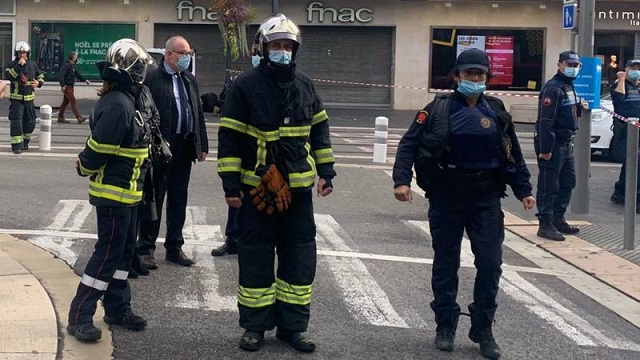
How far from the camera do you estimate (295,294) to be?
6.22 metres

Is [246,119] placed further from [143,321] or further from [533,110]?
[533,110]

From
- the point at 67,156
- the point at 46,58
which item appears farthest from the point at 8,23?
the point at 67,156

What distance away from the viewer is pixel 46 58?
33.8 meters

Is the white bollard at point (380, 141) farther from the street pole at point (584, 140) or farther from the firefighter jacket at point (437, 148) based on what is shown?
the firefighter jacket at point (437, 148)

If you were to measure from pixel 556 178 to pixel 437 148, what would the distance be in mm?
4555

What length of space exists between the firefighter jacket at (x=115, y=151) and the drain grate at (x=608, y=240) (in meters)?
5.44

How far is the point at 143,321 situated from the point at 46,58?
28918mm

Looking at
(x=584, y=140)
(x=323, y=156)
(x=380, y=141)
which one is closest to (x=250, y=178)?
(x=323, y=156)

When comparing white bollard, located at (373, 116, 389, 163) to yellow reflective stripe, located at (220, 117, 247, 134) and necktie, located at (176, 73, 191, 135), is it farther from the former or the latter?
yellow reflective stripe, located at (220, 117, 247, 134)

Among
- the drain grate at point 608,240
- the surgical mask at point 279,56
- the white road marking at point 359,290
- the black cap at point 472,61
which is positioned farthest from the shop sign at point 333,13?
the surgical mask at point 279,56

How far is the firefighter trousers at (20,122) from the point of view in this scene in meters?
16.6

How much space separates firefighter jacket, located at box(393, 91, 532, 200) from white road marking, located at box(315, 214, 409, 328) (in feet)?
3.91

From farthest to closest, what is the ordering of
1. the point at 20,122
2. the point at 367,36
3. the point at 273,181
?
the point at 367,36 → the point at 20,122 → the point at 273,181

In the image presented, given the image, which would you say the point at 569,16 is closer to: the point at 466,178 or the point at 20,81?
the point at 466,178
